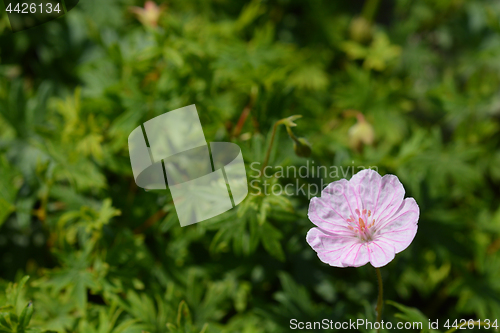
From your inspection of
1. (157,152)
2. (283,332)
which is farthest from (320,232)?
(157,152)

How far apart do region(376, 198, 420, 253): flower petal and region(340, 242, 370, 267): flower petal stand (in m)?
0.06

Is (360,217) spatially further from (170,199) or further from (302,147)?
(170,199)

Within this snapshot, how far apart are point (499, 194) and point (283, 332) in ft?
5.43

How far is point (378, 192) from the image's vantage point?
1.10 m

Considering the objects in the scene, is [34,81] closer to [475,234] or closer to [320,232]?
[320,232]

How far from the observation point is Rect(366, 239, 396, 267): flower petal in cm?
100

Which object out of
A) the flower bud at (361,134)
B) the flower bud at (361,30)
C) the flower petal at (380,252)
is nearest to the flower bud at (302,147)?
the flower petal at (380,252)

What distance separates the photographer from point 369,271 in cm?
178

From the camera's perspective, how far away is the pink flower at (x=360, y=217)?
1059 mm

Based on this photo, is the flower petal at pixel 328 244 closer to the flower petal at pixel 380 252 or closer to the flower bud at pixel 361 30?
the flower petal at pixel 380 252

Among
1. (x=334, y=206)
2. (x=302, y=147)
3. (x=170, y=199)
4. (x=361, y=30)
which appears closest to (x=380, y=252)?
(x=334, y=206)

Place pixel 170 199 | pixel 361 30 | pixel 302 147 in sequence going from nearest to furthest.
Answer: pixel 302 147 → pixel 170 199 → pixel 361 30

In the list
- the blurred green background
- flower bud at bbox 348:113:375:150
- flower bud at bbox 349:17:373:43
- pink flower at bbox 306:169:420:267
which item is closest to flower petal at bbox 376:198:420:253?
pink flower at bbox 306:169:420:267

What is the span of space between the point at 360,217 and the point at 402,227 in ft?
0.34
